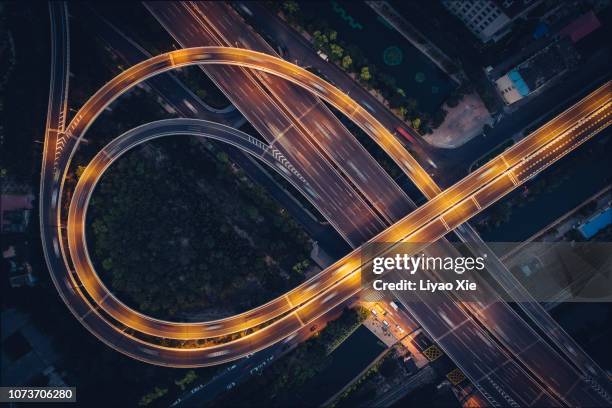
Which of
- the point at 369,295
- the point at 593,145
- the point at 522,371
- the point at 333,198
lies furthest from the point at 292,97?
the point at 522,371

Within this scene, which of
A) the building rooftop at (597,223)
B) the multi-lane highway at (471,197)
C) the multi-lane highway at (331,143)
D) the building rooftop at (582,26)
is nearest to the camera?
the multi-lane highway at (471,197)

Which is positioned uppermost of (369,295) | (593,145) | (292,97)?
(292,97)

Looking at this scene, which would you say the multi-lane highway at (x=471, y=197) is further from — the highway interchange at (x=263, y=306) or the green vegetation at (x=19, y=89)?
the green vegetation at (x=19, y=89)

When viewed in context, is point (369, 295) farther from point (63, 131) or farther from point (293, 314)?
point (63, 131)

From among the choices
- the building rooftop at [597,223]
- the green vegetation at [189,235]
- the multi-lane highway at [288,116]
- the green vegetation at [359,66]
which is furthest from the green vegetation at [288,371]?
the building rooftop at [597,223]

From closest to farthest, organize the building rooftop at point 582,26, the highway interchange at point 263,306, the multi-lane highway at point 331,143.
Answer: the highway interchange at point 263,306 < the multi-lane highway at point 331,143 < the building rooftop at point 582,26

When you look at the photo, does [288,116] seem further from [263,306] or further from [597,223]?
[597,223]
